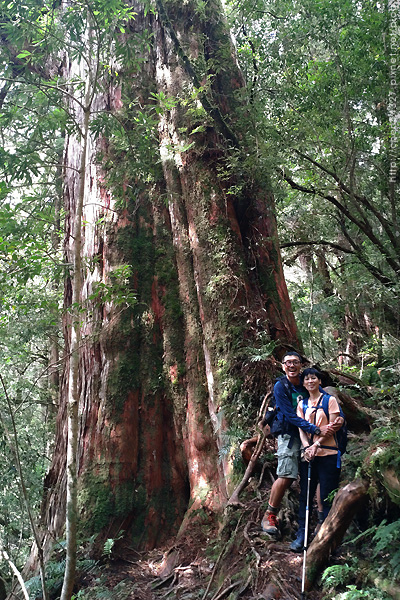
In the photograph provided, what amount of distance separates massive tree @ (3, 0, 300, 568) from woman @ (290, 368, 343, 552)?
1.16 meters

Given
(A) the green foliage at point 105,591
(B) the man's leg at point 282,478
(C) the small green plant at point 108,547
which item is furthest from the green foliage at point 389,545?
(C) the small green plant at point 108,547

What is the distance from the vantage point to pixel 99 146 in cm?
748

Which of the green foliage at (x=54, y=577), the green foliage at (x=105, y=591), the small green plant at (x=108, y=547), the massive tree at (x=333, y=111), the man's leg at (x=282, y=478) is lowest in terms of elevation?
the green foliage at (x=105, y=591)

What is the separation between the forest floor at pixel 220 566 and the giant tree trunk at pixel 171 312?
36cm

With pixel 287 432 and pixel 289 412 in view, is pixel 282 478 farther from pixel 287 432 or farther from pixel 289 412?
pixel 289 412

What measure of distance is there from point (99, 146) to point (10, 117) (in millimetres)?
3169

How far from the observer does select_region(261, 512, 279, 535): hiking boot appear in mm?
3873

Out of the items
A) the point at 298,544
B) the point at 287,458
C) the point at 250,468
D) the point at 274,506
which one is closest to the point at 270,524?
the point at 274,506

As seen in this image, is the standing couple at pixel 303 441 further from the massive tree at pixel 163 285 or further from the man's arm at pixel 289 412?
the massive tree at pixel 163 285

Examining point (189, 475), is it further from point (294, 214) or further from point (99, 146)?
point (294, 214)

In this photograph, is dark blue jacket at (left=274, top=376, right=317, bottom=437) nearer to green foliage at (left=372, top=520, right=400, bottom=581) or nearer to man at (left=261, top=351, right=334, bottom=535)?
man at (left=261, top=351, right=334, bottom=535)

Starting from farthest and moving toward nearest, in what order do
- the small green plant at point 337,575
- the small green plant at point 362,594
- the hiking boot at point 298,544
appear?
the hiking boot at point 298,544 < the small green plant at point 337,575 < the small green plant at point 362,594

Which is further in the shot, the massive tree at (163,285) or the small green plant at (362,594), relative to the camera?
the massive tree at (163,285)

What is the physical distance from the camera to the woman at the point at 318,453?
3789mm
